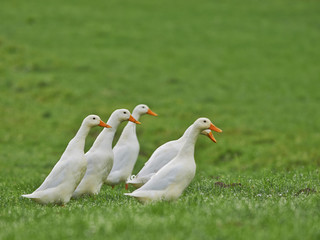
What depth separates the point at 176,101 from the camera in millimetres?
31781

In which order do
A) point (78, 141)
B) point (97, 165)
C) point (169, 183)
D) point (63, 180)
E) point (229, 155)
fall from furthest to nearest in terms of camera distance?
point (229, 155) → point (97, 165) → point (78, 141) → point (63, 180) → point (169, 183)

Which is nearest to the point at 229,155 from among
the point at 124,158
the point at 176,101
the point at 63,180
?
the point at 176,101

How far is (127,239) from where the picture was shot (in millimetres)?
6980

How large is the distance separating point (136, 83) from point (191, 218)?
1092 inches

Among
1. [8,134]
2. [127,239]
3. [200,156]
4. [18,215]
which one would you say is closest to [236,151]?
[200,156]

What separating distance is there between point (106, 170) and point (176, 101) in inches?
774

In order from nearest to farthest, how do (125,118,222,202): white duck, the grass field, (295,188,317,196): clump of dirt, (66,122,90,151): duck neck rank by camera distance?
the grass field → (125,118,222,202): white duck → (295,188,317,196): clump of dirt → (66,122,90,151): duck neck

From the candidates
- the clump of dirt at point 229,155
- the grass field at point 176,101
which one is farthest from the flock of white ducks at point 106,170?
the clump of dirt at point 229,155

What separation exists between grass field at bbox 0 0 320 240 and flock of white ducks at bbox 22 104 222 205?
0.32 meters

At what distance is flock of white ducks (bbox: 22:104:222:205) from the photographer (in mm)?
9938

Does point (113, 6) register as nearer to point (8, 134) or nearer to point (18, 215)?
point (8, 134)

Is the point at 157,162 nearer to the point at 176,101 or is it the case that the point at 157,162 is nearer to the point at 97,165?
the point at 97,165

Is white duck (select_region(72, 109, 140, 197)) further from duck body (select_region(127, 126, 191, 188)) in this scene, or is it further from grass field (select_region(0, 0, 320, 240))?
duck body (select_region(127, 126, 191, 188))

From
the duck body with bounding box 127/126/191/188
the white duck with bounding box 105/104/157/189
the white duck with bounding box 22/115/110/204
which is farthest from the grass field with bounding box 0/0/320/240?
the white duck with bounding box 105/104/157/189
